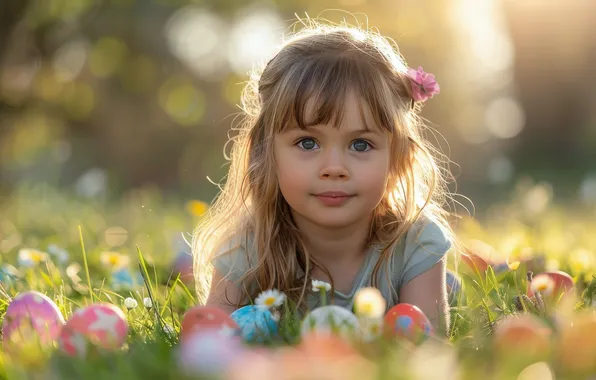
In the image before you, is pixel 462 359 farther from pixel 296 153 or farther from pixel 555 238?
pixel 555 238

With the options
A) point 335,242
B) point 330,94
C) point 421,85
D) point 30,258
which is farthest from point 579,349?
point 30,258

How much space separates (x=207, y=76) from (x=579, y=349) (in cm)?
1318

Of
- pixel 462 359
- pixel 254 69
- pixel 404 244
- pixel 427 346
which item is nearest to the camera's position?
pixel 462 359

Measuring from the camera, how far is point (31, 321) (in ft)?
6.38

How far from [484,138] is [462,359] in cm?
1609

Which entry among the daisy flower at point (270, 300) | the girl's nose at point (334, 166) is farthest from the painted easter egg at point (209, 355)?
the girl's nose at point (334, 166)

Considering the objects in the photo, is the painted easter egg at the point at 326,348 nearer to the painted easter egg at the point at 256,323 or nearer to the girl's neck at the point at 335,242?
the painted easter egg at the point at 256,323

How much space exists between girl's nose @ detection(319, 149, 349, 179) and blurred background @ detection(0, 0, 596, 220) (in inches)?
353

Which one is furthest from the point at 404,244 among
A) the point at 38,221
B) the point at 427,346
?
the point at 38,221

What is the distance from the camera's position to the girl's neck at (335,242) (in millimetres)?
2734

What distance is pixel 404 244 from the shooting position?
9.04 feet

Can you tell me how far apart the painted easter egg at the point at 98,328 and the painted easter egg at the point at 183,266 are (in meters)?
1.45

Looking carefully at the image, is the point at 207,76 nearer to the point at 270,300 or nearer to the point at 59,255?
the point at 59,255

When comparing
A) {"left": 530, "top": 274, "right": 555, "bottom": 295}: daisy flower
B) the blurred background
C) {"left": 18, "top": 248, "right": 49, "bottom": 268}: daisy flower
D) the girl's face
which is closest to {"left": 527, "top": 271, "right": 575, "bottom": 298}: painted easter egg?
{"left": 530, "top": 274, "right": 555, "bottom": 295}: daisy flower
